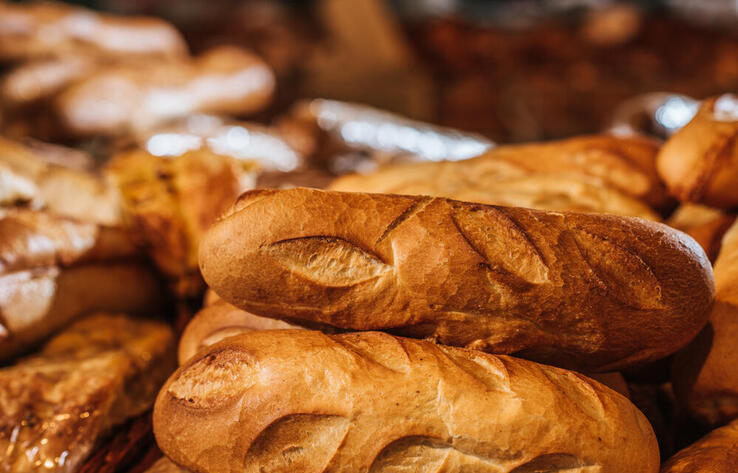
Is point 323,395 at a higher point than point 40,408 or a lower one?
higher

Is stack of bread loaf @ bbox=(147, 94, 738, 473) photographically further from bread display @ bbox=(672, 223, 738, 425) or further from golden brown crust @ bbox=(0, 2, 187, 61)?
golden brown crust @ bbox=(0, 2, 187, 61)

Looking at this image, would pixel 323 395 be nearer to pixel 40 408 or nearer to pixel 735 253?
pixel 40 408

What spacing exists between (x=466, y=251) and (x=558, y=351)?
268mm

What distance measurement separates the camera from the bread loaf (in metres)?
0.97

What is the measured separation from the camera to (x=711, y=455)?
0.98 meters

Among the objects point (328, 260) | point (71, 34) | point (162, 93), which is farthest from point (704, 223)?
point (71, 34)

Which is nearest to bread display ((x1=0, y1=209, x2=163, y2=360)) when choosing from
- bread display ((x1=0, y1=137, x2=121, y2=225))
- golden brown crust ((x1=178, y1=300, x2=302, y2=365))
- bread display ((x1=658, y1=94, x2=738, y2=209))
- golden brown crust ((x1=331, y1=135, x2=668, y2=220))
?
bread display ((x1=0, y1=137, x2=121, y2=225))

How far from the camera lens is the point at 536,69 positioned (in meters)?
5.37

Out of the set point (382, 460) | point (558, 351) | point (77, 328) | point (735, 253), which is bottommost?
point (77, 328)

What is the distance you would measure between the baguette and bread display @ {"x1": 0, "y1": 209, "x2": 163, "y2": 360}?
2.09ft

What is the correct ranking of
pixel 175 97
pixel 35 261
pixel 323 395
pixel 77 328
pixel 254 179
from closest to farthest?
pixel 323 395, pixel 35 261, pixel 77 328, pixel 254 179, pixel 175 97

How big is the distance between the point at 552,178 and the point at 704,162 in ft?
1.17

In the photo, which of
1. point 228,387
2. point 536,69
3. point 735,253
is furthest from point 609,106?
point 228,387

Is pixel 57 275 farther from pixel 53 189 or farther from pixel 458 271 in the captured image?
pixel 458 271
